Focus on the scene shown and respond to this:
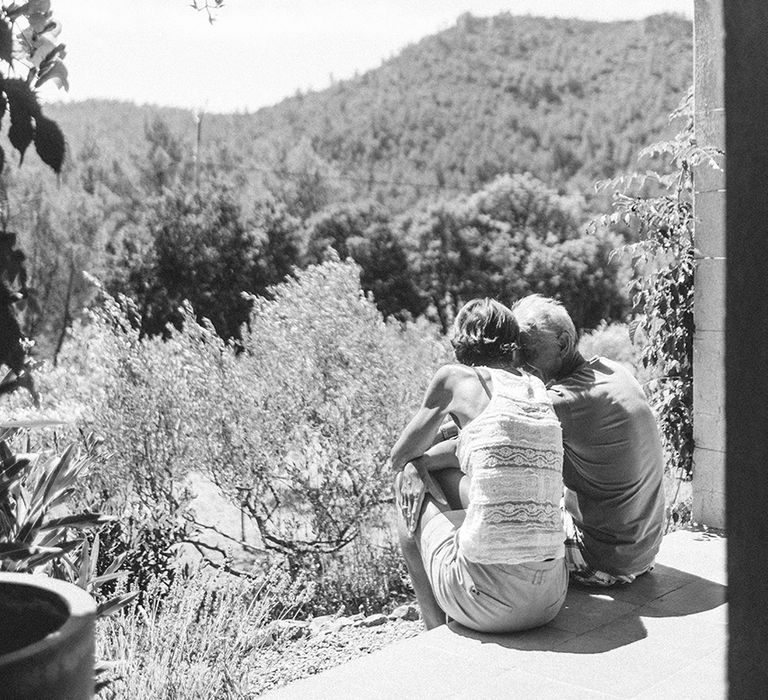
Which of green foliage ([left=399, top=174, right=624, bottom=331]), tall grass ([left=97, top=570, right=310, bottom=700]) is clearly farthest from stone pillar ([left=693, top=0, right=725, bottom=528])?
green foliage ([left=399, top=174, right=624, bottom=331])

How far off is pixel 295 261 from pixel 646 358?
76.3 ft

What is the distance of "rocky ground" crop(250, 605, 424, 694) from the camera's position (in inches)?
140

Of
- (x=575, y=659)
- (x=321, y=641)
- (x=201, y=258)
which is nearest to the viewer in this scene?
(x=575, y=659)

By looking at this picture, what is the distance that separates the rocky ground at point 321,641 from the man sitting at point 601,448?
0.83m

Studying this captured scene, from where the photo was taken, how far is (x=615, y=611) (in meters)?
3.40

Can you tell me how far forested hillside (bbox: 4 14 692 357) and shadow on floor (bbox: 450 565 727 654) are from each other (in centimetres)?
1692

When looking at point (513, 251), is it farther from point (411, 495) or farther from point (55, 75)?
point (55, 75)

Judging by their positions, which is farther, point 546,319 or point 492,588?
point 546,319

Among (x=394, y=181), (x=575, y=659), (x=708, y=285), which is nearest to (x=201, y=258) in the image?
(x=394, y=181)

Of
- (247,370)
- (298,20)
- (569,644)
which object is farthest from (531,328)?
(298,20)

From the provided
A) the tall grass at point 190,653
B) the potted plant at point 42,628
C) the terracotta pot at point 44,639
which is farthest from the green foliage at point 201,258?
the terracotta pot at point 44,639

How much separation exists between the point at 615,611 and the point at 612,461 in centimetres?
51

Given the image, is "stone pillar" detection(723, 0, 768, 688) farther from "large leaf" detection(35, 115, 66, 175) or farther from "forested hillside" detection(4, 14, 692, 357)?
"forested hillside" detection(4, 14, 692, 357)

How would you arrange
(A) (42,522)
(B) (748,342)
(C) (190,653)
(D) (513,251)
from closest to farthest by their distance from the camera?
(B) (748,342), (A) (42,522), (C) (190,653), (D) (513,251)
